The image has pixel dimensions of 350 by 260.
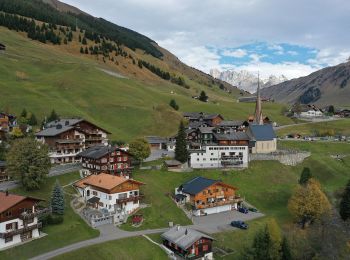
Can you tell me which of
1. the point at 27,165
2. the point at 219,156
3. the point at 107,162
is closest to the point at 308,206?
the point at 219,156

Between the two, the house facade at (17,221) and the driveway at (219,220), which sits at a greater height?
the house facade at (17,221)

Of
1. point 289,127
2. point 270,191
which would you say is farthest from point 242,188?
point 289,127

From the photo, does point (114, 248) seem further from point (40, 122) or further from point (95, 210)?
point (40, 122)

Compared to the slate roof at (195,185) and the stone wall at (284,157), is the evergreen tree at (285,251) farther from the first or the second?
the stone wall at (284,157)

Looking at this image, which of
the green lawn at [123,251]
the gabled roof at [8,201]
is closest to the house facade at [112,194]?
the green lawn at [123,251]

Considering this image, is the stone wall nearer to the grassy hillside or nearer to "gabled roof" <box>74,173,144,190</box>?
the grassy hillside

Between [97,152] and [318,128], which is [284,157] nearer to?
[97,152]
